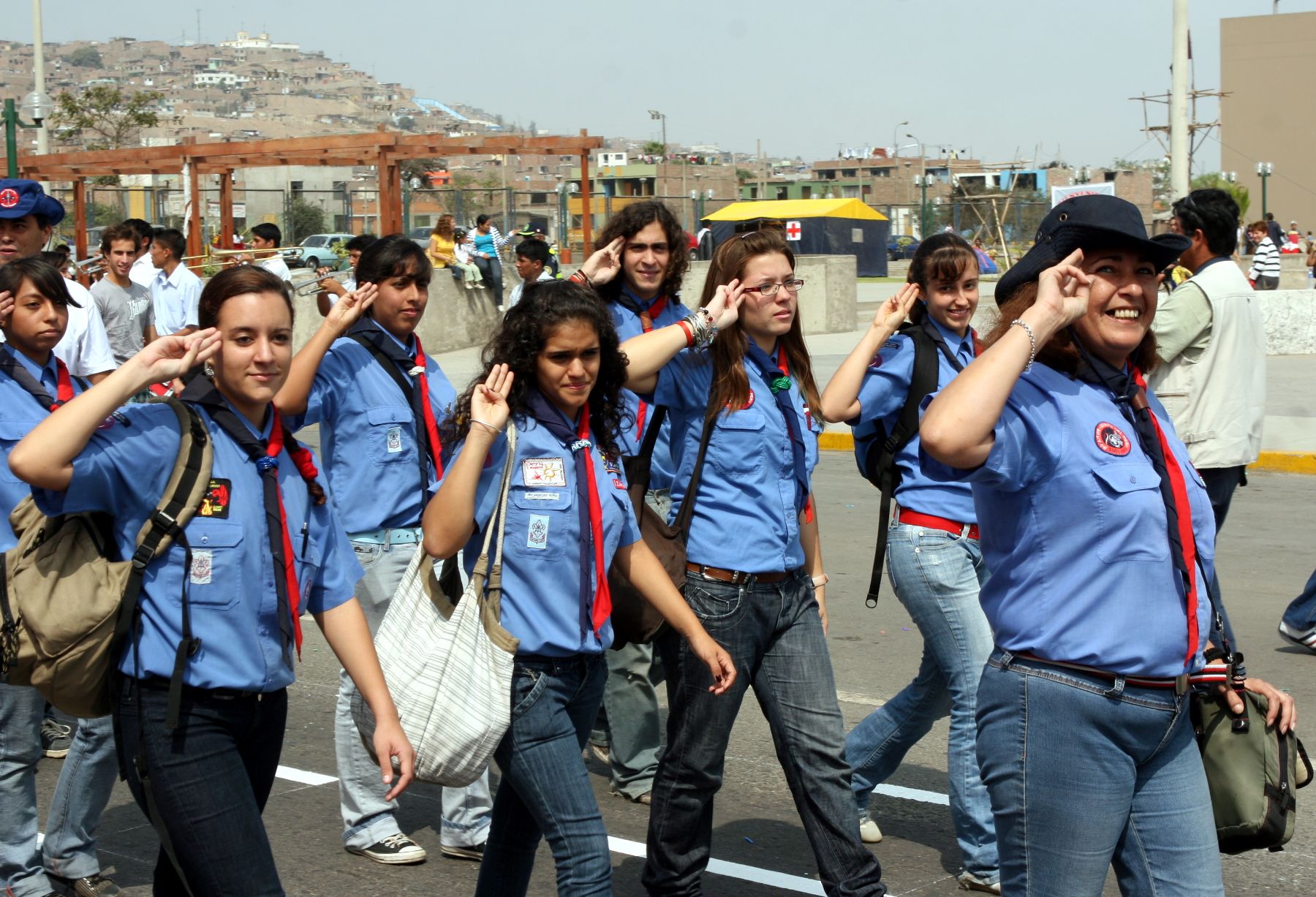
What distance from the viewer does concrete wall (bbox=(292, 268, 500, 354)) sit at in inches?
878

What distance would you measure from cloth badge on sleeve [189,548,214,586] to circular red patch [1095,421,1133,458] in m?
1.86

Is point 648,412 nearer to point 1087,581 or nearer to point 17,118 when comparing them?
point 1087,581

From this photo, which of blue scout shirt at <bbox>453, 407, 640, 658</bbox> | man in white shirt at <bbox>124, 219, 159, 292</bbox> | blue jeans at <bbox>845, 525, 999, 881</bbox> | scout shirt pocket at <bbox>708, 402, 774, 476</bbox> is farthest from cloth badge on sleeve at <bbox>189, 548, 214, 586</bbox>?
man in white shirt at <bbox>124, 219, 159, 292</bbox>

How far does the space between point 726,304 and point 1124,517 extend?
1.66 metres

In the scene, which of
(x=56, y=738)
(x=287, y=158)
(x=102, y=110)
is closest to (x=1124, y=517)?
(x=56, y=738)

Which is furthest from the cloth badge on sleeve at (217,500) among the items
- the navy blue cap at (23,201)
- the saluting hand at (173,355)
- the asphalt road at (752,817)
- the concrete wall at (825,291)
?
the concrete wall at (825,291)

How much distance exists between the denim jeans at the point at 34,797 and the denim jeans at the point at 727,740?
1722 millimetres

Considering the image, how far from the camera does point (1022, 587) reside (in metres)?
3.04

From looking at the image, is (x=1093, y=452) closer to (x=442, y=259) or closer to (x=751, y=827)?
(x=751, y=827)

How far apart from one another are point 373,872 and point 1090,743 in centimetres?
281

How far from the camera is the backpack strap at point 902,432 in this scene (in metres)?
4.80

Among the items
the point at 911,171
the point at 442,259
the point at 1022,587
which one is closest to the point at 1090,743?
the point at 1022,587

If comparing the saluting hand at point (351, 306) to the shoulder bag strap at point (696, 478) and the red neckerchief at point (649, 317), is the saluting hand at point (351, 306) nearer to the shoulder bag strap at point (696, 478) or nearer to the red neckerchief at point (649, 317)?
the red neckerchief at point (649, 317)

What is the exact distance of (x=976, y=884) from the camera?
467cm
